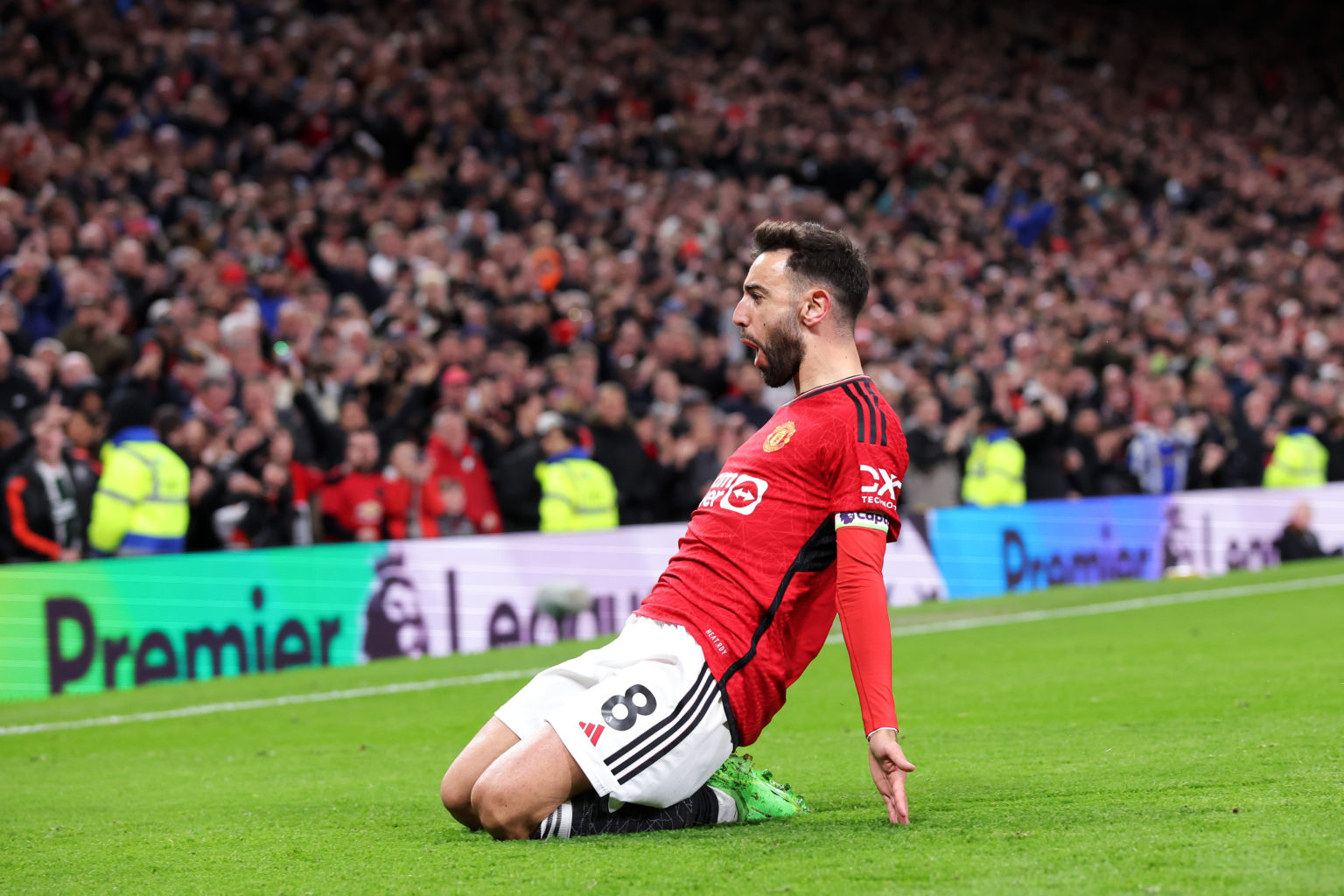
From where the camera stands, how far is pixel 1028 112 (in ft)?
95.6

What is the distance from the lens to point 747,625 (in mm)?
4578

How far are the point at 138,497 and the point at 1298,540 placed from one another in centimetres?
1300

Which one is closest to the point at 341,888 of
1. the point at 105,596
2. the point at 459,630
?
the point at 105,596

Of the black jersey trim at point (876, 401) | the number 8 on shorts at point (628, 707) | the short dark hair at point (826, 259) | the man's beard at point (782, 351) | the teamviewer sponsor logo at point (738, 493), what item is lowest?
the number 8 on shorts at point (628, 707)

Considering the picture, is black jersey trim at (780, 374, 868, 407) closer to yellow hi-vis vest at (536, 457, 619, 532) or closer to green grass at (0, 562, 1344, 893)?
green grass at (0, 562, 1344, 893)

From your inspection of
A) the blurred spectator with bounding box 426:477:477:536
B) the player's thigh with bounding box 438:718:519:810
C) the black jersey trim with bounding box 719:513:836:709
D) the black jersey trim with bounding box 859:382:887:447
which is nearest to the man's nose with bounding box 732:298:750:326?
the black jersey trim with bounding box 859:382:887:447

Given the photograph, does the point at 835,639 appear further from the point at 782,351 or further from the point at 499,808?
the point at 499,808

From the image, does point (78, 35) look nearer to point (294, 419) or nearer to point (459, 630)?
point (294, 419)

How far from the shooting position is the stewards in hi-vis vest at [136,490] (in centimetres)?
1093

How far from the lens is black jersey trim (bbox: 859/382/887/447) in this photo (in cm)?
452

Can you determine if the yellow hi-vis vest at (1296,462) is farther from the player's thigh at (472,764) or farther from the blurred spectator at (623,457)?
the player's thigh at (472,764)

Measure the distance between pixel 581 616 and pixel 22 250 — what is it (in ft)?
18.1

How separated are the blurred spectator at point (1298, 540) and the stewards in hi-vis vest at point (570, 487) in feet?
28.9

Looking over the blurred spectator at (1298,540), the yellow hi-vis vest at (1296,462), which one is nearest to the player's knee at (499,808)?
the blurred spectator at (1298,540)
